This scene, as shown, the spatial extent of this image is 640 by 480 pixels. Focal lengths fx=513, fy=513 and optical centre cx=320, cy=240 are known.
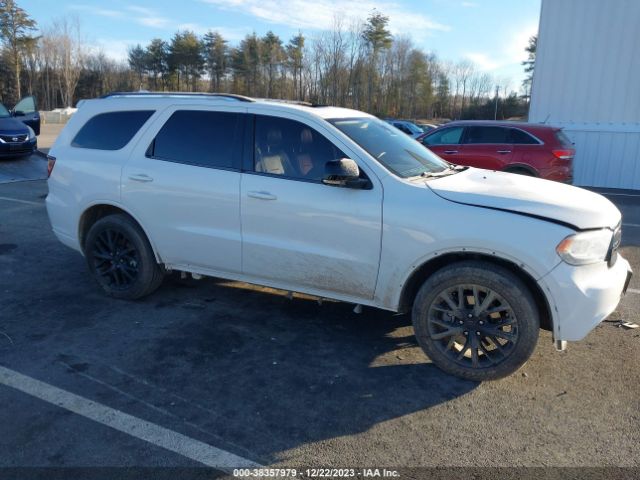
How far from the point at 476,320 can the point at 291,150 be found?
1.96 meters

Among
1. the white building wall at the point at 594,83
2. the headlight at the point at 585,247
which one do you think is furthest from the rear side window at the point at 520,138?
the headlight at the point at 585,247

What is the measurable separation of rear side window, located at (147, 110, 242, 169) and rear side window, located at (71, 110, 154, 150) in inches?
12.7

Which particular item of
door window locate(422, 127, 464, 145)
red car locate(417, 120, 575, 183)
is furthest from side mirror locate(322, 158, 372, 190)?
door window locate(422, 127, 464, 145)

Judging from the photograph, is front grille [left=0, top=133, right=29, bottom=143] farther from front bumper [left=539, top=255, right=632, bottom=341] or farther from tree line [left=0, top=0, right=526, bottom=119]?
tree line [left=0, top=0, right=526, bottom=119]

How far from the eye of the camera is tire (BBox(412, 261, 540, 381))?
346 centimetres

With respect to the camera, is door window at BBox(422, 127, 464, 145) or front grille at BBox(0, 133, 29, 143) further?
front grille at BBox(0, 133, 29, 143)

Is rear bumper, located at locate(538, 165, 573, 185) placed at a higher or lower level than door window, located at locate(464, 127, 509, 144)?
lower

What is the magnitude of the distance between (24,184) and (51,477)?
10.7 meters

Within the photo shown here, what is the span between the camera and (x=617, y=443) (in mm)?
2992

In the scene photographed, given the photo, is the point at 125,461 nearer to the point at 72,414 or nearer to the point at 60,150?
the point at 72,414

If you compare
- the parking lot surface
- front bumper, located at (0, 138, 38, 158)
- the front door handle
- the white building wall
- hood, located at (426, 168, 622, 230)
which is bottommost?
the parking lot surface

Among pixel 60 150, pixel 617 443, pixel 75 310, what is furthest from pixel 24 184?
pixel 617 443

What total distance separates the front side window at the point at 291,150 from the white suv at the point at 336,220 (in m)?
0.01

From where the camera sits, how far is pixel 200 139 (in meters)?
4.55
